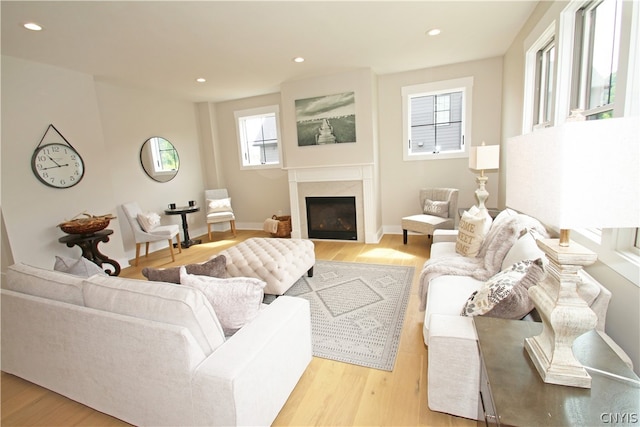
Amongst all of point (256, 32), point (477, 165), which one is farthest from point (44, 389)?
point (477, 165)

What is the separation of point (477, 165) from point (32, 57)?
16.2 ft

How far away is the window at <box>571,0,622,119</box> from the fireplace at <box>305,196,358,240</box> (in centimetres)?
307

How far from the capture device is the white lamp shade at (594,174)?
767 mm

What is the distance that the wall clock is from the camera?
11.2 feet

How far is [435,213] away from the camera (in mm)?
4359

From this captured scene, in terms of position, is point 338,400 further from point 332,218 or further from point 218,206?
point 218,206

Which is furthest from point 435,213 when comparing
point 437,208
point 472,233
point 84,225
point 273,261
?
point 84,225

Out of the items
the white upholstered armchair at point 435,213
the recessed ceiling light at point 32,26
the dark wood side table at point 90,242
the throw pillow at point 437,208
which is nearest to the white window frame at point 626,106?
the white upholstered armchair at point 435,213

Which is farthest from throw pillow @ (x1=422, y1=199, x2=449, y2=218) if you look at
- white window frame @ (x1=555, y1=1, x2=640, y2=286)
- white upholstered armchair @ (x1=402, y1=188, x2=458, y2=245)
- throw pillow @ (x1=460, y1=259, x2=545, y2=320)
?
throw pillow @ (x1=460, y1=259, x2=545, y2=320)

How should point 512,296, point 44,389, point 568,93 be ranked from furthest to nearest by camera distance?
point 568,93
point 44,389
point 512,296

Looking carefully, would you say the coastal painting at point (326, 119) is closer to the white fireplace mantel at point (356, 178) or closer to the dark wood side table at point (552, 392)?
the white fireplace mantel at point (356, 178)

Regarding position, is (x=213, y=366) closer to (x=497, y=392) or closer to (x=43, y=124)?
(x=497, y=392)

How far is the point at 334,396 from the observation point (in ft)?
5.77

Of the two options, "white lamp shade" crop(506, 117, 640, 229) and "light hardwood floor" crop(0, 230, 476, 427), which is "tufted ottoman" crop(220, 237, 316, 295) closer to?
"light hardwood floor" crop(0, 230, 476, 427)
